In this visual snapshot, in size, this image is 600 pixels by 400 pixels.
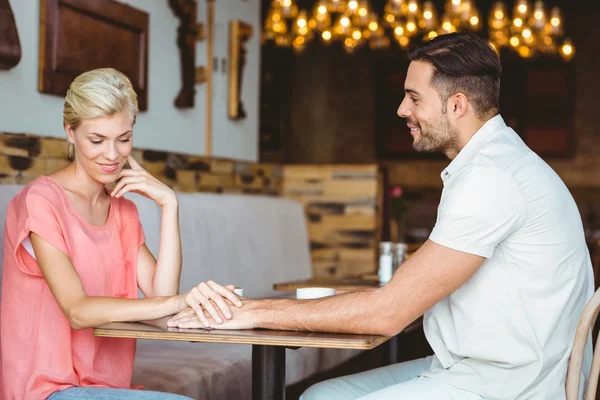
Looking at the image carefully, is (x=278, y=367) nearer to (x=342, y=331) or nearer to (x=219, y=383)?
(x=342, y=331)

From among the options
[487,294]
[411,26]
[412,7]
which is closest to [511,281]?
[487,294]

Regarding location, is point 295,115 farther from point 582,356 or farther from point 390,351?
point 582,356

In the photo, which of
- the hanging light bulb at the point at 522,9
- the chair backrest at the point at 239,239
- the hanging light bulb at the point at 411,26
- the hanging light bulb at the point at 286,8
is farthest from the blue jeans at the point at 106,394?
the hanging light bulb at the point at 522,9

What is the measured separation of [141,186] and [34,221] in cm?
38

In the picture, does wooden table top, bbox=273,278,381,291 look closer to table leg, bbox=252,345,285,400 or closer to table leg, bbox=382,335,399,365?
table leg, bbox=382,335,399,365

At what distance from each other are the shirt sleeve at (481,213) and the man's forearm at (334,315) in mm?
214

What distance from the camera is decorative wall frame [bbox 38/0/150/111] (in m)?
3.49

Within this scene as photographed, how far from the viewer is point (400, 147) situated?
38.5 ft

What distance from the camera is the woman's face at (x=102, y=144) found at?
2158 mm

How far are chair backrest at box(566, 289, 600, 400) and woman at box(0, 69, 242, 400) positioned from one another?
799 mm

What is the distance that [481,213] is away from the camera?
177 cm

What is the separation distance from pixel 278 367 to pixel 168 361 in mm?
1194

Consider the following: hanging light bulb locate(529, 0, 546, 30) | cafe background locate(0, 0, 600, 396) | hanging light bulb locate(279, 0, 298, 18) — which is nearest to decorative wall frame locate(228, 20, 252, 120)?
cafe background locate(0, 0, 600, 396)

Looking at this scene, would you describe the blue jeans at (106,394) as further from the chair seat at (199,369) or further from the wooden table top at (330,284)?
the wooden table top at (330,284)
